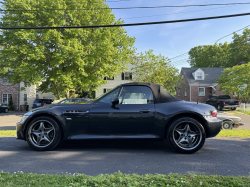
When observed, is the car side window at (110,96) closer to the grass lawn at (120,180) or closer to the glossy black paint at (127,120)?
the glossy black paint at (127,120)

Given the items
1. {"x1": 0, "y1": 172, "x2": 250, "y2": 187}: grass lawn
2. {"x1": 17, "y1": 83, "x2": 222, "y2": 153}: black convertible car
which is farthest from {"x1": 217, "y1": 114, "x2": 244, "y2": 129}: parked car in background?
{"x1": 0, "y1": 172, "x2": 250, "y2": 187}: grass lawn

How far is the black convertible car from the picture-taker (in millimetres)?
4355

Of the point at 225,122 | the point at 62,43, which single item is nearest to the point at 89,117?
the point at 225,122

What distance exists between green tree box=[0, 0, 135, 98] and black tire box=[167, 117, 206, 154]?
1449 centimetres

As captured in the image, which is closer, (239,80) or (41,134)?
(41,134)

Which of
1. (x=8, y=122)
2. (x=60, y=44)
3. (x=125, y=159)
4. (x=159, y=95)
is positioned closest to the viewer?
(x=125, y=159)

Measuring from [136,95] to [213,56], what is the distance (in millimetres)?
55609

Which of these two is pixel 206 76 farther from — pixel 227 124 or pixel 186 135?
pixel 186 135

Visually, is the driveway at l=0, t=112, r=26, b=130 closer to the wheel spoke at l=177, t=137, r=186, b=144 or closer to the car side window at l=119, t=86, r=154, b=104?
the car side window at l=119, t=86, r=154, b=104

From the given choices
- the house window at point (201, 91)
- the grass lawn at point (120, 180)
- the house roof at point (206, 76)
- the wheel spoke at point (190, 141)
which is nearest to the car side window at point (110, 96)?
the wheel spoke at point (190, 141)

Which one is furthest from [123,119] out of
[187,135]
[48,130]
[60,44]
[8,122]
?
[60,44]

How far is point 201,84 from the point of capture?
3403 centimetres

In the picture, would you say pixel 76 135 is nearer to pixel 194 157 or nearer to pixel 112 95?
pixel 112 95

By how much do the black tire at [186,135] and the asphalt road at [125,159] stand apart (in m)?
0.16
